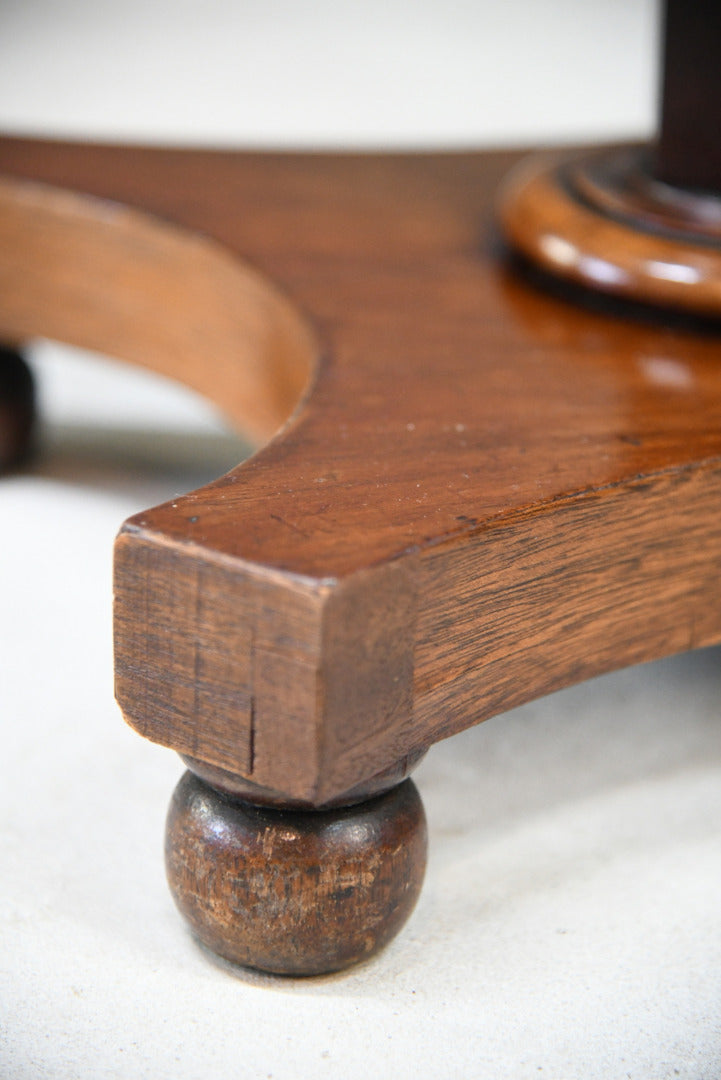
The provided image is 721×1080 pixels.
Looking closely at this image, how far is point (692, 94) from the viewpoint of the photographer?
976 mm

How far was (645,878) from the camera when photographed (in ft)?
2.57

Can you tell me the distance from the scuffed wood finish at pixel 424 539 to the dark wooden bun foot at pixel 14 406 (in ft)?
1.29

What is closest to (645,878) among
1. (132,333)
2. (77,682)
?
(77,682)

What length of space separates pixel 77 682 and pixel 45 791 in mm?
144

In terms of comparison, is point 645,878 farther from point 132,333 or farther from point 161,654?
point 132,333

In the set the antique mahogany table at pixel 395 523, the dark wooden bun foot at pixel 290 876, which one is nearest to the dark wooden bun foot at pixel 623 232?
the antique mahogany table at pixel 395 523

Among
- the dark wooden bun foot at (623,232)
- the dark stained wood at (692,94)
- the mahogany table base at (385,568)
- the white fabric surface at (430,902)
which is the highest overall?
the dark stained wood at (692,94)

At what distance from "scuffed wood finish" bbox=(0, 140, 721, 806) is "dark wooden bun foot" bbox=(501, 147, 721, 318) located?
3cm

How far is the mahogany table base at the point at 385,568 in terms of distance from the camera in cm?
57

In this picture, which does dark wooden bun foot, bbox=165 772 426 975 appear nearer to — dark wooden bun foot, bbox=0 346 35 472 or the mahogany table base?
the mahogany table base

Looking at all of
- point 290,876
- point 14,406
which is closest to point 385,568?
point 290,876

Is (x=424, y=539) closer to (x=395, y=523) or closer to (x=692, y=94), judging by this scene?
(x=395, y=523)

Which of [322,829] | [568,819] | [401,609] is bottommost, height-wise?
[568,819]

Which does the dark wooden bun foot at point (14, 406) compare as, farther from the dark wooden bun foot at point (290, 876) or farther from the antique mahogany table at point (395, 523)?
the dark wooden bun foot at point (290, 876)
